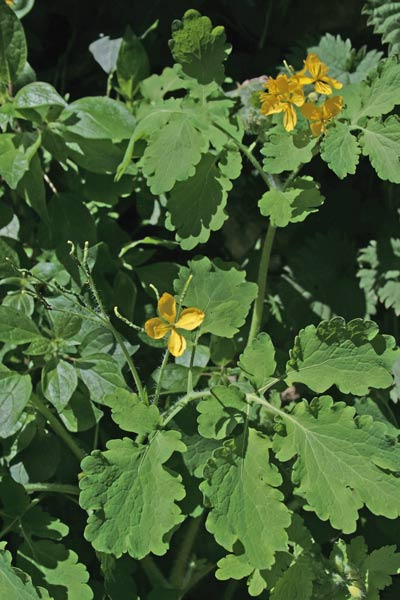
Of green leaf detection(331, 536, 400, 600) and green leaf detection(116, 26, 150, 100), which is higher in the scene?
green leaf detection(116, 26, 150, 100)

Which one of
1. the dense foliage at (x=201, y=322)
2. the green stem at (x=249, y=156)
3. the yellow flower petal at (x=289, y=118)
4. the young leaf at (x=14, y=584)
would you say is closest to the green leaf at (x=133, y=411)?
the dense foliage at (x=201, y=322)

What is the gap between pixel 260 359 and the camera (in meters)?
1.57

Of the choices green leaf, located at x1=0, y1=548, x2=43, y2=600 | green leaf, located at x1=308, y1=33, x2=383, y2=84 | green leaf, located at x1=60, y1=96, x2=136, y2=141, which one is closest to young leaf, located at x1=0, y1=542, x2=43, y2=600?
green leaf, located at x1=0, y1=548, x2=43, y2=600

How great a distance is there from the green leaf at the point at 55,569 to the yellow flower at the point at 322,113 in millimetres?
1054

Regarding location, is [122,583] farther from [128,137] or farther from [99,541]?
[128,137]

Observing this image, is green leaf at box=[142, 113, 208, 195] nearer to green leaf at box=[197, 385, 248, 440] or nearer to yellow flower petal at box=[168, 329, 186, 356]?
yellow flower petal at box=[168, 329, 186, 356]

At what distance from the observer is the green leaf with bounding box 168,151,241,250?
1781 mm

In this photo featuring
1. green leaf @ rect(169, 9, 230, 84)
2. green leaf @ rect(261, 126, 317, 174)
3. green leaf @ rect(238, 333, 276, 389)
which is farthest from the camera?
green leaf @ rect(169, 9, 230, 84)

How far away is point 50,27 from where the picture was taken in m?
2.55

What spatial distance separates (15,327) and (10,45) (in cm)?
70

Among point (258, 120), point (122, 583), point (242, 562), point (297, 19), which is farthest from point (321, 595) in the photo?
point (297, 19)

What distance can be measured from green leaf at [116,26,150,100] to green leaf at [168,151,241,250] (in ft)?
1.52

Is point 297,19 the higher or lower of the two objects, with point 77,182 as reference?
higher

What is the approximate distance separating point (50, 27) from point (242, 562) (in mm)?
1808
